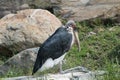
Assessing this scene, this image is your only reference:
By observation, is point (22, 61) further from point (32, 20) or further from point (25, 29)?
point (32, 20)

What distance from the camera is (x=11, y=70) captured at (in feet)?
29.8

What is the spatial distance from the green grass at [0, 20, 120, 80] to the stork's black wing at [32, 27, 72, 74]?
0.47 m

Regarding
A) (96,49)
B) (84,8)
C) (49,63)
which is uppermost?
(84,8)

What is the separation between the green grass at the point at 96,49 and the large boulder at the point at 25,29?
0.63 m

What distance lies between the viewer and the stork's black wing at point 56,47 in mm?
8258

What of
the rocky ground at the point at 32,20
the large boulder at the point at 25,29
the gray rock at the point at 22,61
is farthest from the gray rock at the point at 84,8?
the gray rock at the point at 22,61

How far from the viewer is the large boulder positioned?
10242 millimetres

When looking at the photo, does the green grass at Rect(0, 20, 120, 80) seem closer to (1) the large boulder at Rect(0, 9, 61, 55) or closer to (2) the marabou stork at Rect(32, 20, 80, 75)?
(2) the marabou stork at Rect(32, 20, 80, 75)

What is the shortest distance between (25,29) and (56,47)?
209cm

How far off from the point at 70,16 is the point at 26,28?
62.0 inches

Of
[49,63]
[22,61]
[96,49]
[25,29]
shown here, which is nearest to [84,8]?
[96,49]

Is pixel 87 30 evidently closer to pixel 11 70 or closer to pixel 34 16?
pixel 34 16

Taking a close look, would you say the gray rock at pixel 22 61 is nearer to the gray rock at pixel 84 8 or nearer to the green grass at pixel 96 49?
the green grass at pixel 96 49

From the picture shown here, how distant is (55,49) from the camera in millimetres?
8352
